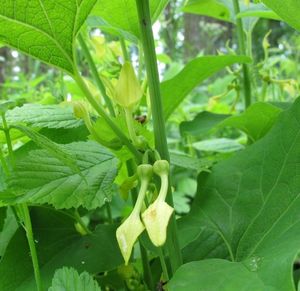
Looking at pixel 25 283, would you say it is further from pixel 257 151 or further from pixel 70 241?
pixel 257 151

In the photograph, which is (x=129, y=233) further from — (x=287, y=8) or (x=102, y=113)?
(x=287, y=8)

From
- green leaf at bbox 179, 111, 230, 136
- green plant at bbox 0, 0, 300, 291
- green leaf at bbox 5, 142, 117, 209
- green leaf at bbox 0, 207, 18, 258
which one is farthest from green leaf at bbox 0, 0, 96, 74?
green leaf at bbox 179, 111, 230, 136

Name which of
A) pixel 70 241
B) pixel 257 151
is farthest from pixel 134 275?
pixel 257 151

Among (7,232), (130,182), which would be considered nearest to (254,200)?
(130,182)

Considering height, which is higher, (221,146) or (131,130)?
(131,130)

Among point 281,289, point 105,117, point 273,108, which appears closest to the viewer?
point 281,289

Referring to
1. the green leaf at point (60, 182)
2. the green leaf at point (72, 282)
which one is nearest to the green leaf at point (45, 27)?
the green leaf at point (60, 182)
